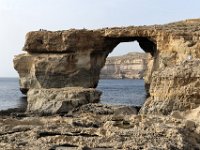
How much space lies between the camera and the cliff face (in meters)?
141

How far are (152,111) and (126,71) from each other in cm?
13760

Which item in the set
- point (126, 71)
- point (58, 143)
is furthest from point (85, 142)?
point (126, 71)

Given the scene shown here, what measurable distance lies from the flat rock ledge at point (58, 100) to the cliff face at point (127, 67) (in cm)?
10645

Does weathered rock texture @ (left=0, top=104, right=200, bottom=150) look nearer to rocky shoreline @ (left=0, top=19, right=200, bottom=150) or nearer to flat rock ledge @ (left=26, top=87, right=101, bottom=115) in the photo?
rocky shoreline @ (left=0, top=19, right=200, bottom=150)

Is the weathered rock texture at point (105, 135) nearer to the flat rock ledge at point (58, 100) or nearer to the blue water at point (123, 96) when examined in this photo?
the flat rock ledge at point (58, 100)

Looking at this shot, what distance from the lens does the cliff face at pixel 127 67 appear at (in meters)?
141

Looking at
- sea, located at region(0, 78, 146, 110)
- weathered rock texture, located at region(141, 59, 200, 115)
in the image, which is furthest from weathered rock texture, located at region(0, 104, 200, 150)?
sea, located at region(0, 78, 146, 110)

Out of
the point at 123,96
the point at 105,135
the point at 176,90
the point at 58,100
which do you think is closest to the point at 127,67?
the point at 123,96

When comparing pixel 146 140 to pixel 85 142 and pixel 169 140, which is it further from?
pixel 85 142

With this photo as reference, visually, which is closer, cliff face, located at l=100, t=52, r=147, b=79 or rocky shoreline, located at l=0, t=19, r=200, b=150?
rocky shoreline, located at l=0, t=19, r=200, b=150

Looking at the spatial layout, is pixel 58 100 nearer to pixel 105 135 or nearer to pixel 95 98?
pixel 95 98

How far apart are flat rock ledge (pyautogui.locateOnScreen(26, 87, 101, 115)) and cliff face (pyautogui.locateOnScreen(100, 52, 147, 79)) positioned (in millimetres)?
106449

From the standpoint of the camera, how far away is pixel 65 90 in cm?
2803

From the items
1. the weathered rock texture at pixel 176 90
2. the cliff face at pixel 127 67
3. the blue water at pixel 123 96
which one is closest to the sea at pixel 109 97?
the blue water at pixel 123 96
